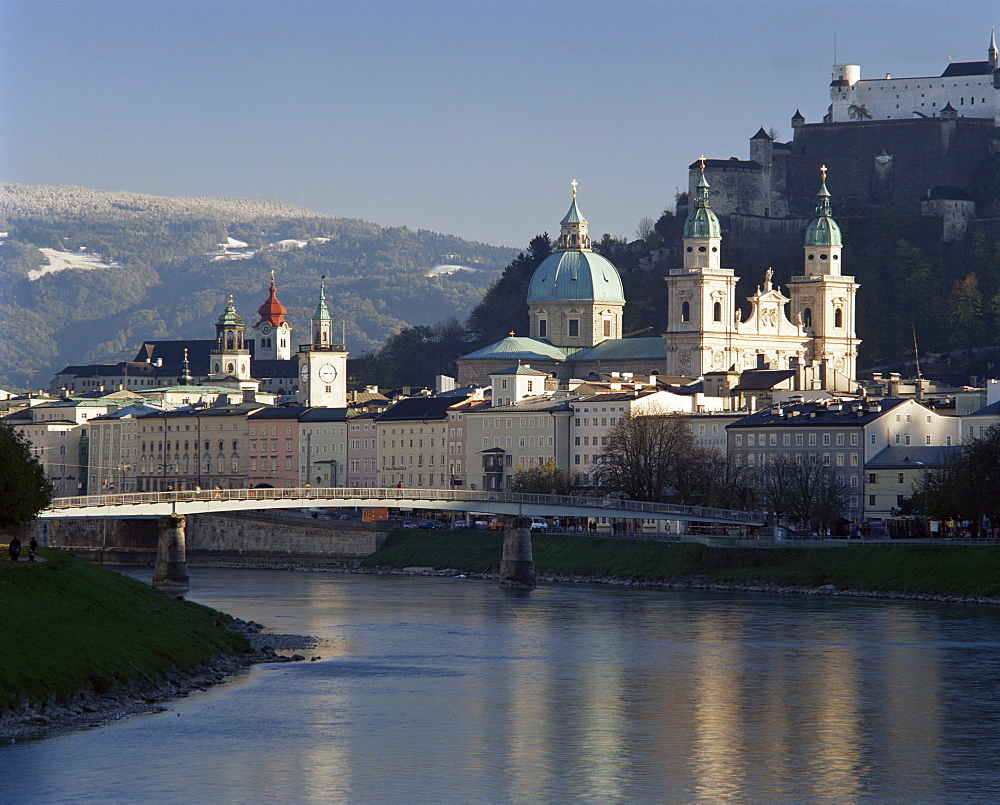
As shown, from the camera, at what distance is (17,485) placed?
44.8m

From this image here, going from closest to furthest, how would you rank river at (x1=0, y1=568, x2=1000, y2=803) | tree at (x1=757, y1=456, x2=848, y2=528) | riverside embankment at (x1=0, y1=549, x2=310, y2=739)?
river at (x1=0, y1=568, x2=1000, y2=803)
riverside embankment at (x1=0, y1=549, x2=310, y2=739)
tree at (x1=757, y1=456, x2=848, y2=528)

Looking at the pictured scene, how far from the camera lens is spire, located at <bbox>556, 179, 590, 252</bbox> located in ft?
449

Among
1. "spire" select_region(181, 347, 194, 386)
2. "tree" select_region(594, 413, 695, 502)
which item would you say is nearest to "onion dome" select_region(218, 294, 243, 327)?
"spire" select_region(181, 347, 194, 386)

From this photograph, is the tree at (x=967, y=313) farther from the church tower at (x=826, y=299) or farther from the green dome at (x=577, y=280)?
the green dome at (x=577, y=280)

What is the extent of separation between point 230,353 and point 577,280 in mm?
46073

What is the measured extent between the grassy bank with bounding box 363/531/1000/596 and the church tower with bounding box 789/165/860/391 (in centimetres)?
4282

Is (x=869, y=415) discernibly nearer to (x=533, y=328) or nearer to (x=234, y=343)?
(x=533, y=328)

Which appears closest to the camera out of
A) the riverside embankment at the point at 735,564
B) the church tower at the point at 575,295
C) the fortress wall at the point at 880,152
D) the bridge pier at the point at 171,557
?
the riverside embankment at the point at 735,564

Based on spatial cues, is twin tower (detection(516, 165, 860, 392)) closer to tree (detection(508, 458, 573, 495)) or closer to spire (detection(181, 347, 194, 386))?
tree (detection(508, 458, 573, 495))

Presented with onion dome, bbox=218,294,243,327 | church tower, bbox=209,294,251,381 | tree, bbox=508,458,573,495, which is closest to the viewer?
tree, bbox=508,458,573,495

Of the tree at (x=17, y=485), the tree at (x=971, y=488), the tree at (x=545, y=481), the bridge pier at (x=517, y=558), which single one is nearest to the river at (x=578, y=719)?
the tree at (x=17, y=485)

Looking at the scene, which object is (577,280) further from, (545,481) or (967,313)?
(545,481)

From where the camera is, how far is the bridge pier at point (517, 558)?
7125cm

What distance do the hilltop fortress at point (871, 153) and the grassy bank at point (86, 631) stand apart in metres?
93.1
